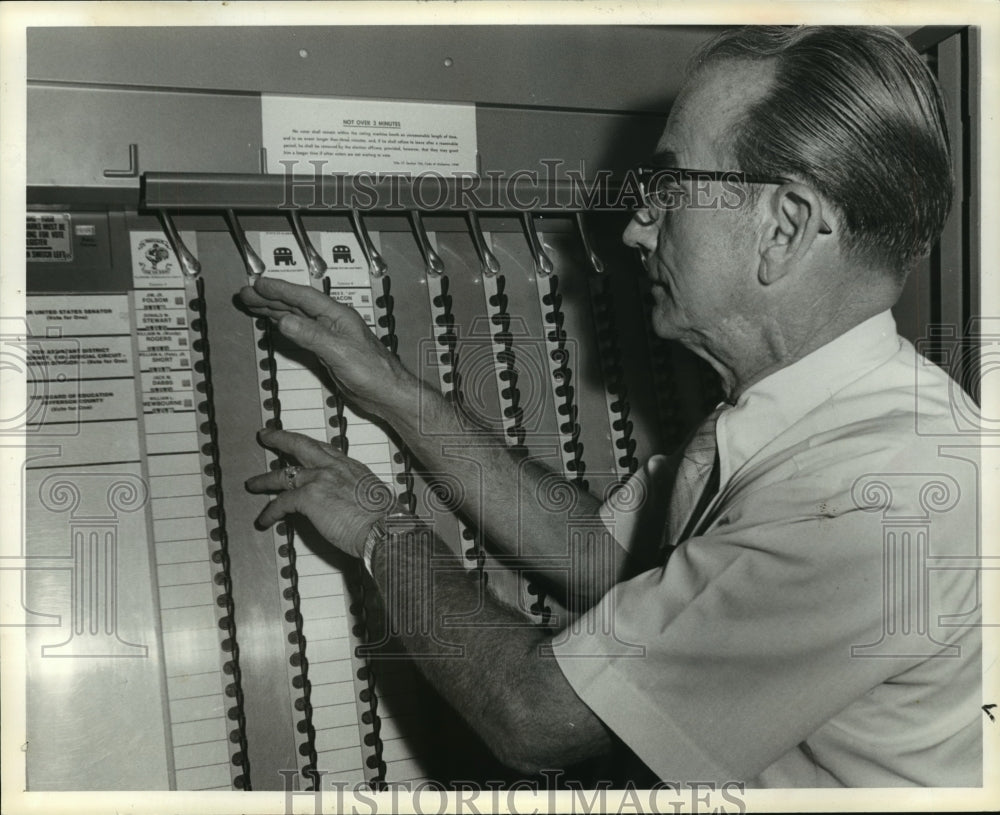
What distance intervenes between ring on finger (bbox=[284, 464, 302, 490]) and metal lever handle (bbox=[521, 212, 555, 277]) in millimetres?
509

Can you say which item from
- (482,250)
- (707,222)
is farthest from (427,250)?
(707,222)

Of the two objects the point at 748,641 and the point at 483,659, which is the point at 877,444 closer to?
the point at 748,641

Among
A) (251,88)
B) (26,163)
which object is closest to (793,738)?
(251,88)

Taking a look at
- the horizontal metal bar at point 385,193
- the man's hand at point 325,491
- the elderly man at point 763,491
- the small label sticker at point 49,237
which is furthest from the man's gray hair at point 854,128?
the small label sticker at point 49,237

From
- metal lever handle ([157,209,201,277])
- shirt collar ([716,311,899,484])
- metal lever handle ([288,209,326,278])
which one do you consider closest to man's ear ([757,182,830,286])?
shirt collar ([716,311,899,484])

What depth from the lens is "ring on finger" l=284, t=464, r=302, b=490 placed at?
4.63 ft

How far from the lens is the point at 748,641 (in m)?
1.17

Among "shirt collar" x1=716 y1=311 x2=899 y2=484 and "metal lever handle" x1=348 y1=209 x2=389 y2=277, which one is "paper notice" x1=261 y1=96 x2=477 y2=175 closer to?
"metal lever handle" x1=348 y1=209 x2=389 y2=277

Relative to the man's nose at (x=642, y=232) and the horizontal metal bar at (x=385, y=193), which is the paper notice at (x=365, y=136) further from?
the man's nose at (x=642, y=232)

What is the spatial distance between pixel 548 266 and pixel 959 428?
66 cm

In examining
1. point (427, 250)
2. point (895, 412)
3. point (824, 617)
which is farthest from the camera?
point (427, 250)

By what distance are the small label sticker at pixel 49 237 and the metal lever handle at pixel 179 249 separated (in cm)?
13

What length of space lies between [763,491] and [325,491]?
2.00 ft

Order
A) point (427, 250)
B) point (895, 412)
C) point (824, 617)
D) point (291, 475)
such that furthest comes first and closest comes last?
1. point (427, 250)
2. point (291, 475)
3. point (895, 412)
4. point (824, 617)
